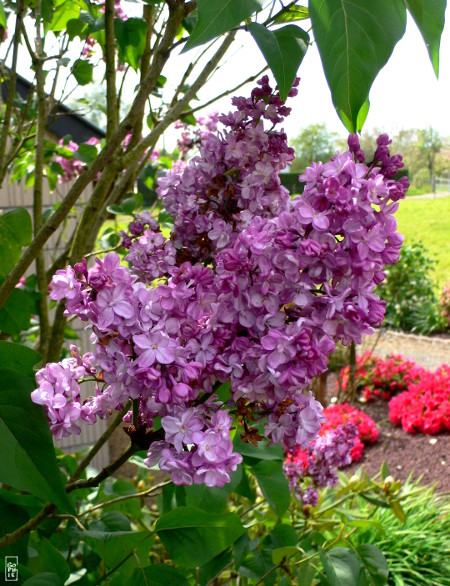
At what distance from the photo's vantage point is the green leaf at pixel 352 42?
1.09 feet

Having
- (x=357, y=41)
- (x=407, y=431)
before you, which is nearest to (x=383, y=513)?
(x=407, y=431)

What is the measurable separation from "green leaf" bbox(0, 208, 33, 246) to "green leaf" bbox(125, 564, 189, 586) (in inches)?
20.3

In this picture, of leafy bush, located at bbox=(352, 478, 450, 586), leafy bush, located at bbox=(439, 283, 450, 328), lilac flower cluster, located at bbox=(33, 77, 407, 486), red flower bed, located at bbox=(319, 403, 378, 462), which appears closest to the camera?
lilac flower cluster, located at bbox=(33, 77, 407, 486)

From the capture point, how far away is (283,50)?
0.43 metres

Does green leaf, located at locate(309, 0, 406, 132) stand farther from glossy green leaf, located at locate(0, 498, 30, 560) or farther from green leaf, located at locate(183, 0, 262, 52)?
glossy green leaf, located at locate(0, 498, 30, 560)

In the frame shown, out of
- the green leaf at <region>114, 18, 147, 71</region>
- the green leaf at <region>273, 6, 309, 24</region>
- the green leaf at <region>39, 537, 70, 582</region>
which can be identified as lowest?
the green leaf at <region>39, 537, 70, 582</region>

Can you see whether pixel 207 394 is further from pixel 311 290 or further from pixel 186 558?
pixel 186 558

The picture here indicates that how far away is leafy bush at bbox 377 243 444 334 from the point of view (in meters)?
6.63

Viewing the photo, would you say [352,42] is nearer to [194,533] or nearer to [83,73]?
[194,533]

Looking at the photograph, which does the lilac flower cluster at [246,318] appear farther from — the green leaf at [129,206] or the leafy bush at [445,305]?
the leafy bush at [445,305]

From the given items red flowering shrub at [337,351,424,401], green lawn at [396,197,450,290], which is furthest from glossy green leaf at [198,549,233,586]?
green lawn at [396,197,450,290]

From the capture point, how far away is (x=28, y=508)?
82cm

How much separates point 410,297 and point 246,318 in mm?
6842

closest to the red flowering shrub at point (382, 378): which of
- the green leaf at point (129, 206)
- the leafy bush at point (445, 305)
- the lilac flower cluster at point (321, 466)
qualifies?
the leafy bush at point (445, 305)
